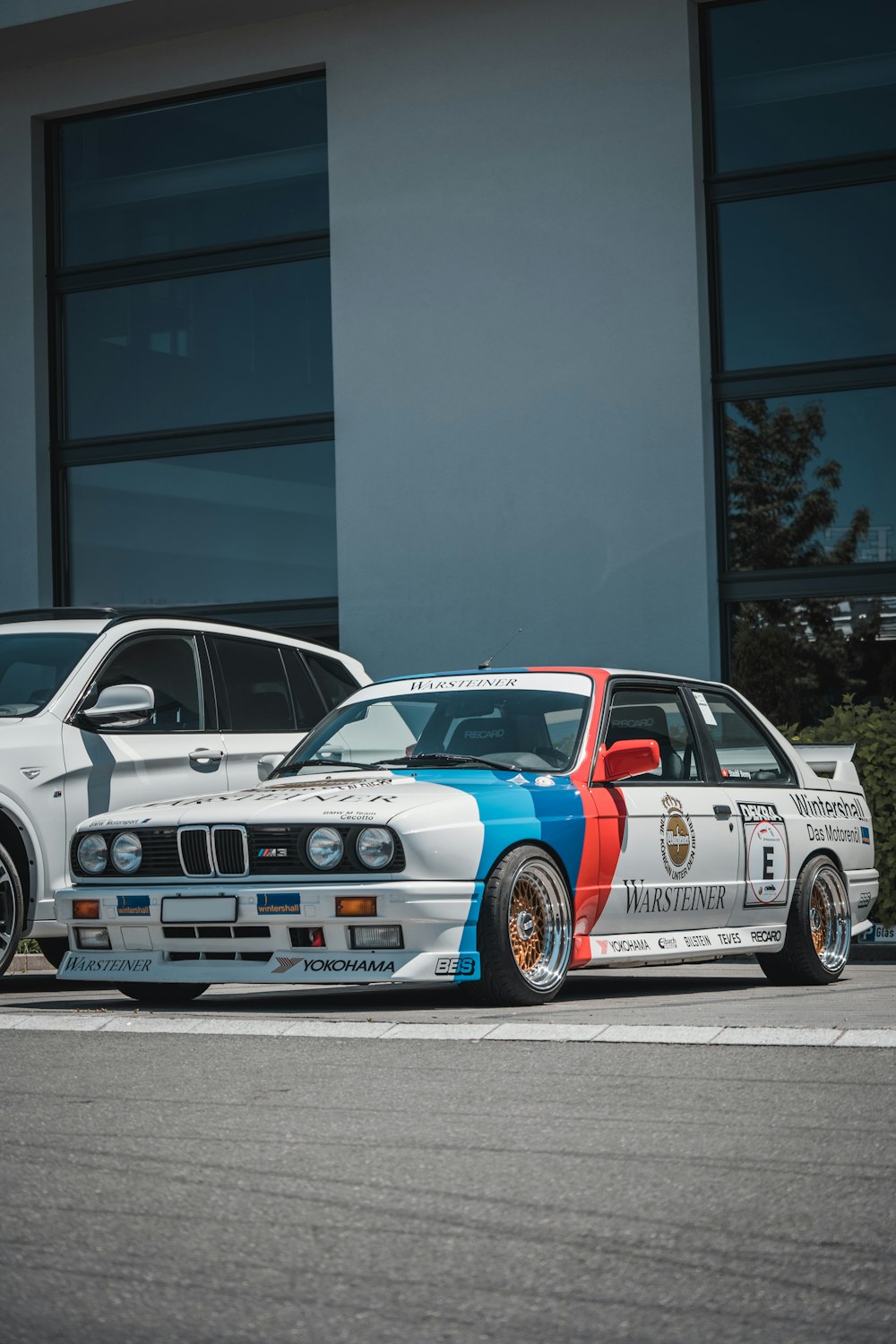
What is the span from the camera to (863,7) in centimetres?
1675

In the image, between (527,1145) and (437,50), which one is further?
(437,50)

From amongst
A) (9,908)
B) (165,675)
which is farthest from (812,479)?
(9,908)

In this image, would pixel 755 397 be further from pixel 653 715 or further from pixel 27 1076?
pixel 27 1076

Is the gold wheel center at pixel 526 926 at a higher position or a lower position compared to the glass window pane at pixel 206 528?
lower

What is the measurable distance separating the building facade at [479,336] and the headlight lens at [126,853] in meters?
8.70

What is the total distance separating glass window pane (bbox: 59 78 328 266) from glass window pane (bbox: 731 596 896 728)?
5.93 m

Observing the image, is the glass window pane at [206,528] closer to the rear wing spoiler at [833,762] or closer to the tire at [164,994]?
the rear wing spoiler at [833,762]

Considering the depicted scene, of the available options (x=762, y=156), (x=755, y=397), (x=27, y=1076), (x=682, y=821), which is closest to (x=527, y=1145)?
(x=27, y=1076)

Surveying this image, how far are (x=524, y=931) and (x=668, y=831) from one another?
1254 millimetres

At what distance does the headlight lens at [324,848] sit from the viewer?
7637 millimetres

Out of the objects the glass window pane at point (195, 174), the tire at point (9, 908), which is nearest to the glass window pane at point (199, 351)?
the glass window pane at point (195, 174)

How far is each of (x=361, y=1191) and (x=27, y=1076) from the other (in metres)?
2.07

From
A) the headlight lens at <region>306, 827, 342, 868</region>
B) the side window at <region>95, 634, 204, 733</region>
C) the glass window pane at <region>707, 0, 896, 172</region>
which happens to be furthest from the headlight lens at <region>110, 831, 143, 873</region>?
the glass window pane at <region>707, 0, 896, 172</region>

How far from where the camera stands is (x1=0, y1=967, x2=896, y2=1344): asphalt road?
3301mm
